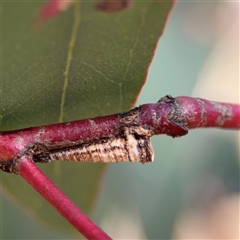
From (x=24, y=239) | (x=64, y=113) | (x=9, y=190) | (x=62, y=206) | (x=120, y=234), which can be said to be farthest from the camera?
(x=120, y=234)

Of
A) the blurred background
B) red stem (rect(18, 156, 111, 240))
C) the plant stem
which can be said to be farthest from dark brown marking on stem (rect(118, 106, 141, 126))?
the blurred background

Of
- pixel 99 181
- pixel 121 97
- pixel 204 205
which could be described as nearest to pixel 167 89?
pixel 204 205

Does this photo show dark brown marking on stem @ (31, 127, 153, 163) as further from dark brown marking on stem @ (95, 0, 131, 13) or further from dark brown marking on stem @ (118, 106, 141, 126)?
dark brown marking on stem @ (95, 0, 131, 13)

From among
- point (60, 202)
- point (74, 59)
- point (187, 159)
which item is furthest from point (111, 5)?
point (187, 159)

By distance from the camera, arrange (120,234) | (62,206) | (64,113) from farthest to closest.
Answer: (120,234), (64,113), (62,206)

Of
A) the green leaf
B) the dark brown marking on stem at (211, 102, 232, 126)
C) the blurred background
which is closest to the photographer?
the green leaf

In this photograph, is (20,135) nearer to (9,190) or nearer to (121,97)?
(121,97)

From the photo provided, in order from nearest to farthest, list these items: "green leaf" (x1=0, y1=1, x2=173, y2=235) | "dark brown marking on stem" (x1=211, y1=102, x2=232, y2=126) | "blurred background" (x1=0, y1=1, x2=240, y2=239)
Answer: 1. "green leaf" (x1=0, y1=1, x2=173, y2=235)
2. "dark brown marking on stem" (x1=211, y1=102, x2=232, y2=126)
3. "blurred background" (x1=0, y1=1, x2=240, y2=239)
